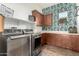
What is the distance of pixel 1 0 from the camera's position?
139 centimetres

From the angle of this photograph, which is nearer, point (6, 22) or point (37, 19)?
point (6, 22)

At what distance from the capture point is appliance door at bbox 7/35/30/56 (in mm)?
1349

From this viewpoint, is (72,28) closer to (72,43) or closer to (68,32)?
(68,32)

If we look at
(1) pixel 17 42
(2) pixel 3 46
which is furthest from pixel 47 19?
(2) pixel 3 46

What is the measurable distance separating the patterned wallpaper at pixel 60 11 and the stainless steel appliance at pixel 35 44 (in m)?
0.15

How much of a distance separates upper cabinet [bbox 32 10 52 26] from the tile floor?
28 centimetres

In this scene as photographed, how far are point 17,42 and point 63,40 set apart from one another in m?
0.53

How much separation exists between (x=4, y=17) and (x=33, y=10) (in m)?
0.34

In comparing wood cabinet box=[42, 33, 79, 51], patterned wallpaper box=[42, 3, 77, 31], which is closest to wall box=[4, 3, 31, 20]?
patterned wallpaper box=[42, 3, 77, 31]

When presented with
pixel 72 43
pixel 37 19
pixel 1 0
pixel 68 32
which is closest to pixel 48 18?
pixel 37 19

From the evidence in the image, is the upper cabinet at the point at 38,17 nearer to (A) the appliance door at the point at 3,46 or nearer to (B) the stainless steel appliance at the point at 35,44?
(B) the stainless steel appliance at the point at 35,44

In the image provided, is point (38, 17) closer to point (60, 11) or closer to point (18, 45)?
point (60, 11)

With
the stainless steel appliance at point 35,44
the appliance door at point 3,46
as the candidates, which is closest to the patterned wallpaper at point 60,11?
the stainless steel appliance at point 35,44

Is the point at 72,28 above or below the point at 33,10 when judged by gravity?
below
